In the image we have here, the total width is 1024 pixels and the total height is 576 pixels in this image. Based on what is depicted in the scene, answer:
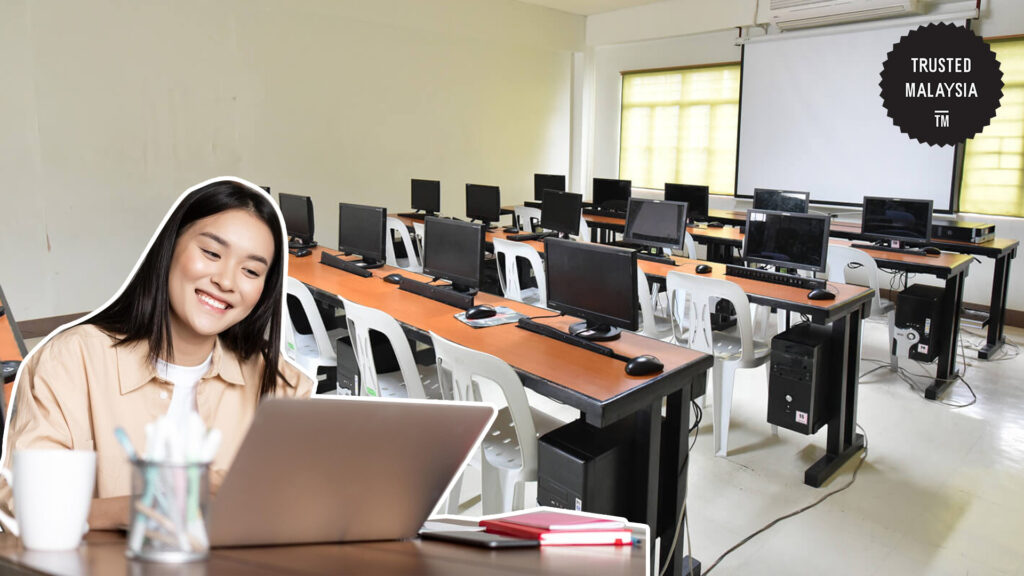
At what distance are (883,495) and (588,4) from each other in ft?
23.7

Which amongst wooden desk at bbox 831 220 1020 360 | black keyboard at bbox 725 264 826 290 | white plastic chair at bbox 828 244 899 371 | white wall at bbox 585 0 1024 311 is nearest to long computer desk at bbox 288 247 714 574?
black keyboard at bbox 725 264 826 290

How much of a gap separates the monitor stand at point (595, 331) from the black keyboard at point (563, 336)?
3cm

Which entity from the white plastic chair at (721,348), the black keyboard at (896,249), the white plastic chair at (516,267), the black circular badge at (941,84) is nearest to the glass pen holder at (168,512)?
the white plastic chair at (721,348)

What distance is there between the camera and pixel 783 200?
595 cm

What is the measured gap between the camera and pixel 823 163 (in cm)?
725

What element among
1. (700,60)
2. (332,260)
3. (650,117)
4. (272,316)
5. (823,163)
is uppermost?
(700,60)

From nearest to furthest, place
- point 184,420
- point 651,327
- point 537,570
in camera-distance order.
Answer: point 184,420 → point 537,570 → point 651,327

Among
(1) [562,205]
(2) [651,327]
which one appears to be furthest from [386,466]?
(1) [562,205]

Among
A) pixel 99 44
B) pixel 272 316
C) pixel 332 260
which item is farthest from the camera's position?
pixel 99 44

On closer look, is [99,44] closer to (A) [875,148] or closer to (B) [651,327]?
(B) [651,327]

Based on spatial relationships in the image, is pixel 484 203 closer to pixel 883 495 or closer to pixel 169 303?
→ pixel 883 495

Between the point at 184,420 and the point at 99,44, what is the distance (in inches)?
247

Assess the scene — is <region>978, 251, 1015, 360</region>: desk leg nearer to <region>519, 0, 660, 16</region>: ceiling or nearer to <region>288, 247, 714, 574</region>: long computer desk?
<region>288, 247, 714, 574</region>: long computer desk

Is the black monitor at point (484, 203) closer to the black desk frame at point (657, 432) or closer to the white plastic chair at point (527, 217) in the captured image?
the white plastic chair at point (527, 217)
